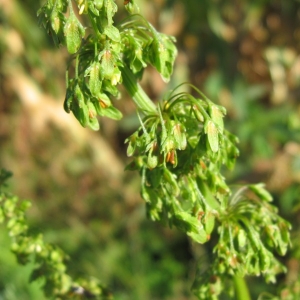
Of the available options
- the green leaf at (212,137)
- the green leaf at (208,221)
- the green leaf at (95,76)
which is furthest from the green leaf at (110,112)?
the green leaf at (208,221)

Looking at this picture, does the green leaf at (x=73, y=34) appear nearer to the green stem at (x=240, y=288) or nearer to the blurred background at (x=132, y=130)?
the green stem at (x=240, y=288)

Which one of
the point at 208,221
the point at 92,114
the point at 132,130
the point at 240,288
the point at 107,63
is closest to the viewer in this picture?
the point at 107,63

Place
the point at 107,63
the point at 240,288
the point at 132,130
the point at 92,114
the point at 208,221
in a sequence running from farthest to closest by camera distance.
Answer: the point at 132,130 < the point at 240,288 < the point at 208,221 < the point at 92,114 < the point at 107,63

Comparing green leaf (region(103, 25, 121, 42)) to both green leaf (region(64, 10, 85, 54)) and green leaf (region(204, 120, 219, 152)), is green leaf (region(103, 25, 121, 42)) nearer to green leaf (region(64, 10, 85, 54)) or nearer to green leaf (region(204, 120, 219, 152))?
green leaf (region(64, 10, 85, 54))

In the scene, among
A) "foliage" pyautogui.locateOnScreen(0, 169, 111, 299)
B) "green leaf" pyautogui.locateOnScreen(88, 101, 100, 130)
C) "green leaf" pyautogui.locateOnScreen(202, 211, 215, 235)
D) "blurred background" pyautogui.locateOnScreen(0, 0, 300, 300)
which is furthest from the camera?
"blurred background" pyautogui.locateOnScreen(0, 0, 300, 300)

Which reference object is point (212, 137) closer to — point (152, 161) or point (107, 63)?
point (152, 161)

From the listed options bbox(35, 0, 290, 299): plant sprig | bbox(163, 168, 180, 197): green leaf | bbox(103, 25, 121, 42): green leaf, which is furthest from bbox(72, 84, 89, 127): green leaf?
bbox(163, 168, 180, 197): green leaf

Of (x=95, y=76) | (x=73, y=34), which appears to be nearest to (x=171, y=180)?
(x=95, y=76)
